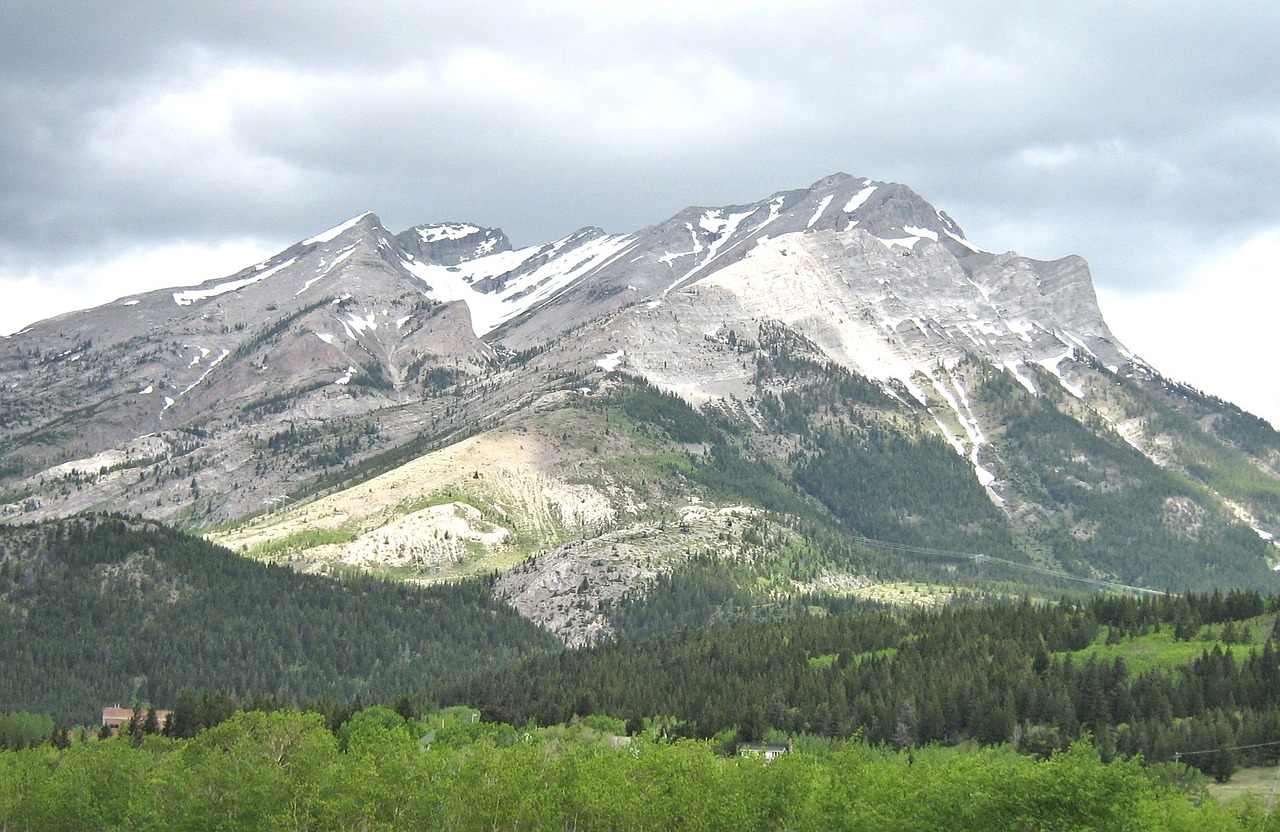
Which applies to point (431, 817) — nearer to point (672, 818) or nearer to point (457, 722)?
point (672, 818)

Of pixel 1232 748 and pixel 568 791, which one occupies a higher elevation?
pixel 568 791

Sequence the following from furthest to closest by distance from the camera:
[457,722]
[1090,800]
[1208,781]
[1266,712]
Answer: [457,722], [1266,712], [1208,781], [1090,800]

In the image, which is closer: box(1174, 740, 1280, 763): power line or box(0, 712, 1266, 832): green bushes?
box(0, 712, 1266, 832): green bushes

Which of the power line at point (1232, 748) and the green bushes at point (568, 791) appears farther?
the power line at point (1232, 748)

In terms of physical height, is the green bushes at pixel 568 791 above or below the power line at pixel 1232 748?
above

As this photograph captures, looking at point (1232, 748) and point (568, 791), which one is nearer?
point (568, 791)

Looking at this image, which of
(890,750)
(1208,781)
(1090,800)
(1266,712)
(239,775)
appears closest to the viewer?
(1090,800)

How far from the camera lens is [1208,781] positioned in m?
154

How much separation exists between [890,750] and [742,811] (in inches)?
2467

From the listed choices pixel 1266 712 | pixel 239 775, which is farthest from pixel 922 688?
pixel 239 775

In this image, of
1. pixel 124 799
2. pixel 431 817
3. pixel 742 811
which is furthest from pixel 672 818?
pixel 124 799

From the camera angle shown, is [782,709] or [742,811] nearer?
[742,811]

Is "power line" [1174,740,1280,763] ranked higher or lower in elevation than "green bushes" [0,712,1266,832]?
lower

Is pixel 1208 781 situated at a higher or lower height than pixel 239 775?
lower
